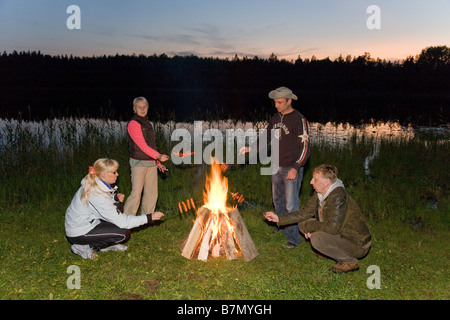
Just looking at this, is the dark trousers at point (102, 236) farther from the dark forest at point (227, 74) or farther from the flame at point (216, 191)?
the dark forest at point (227, 74)

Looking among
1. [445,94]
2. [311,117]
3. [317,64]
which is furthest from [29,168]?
[317,64]

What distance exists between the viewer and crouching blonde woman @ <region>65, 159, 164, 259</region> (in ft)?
16.2

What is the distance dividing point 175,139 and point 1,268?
28.2 ft

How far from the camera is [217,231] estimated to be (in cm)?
550

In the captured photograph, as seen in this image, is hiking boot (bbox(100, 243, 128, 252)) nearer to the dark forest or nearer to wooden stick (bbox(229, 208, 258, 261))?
wooden stick (bbox(229, 208, 258, 261))

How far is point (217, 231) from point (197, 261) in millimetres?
509

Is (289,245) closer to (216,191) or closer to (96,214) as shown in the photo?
(216,191)

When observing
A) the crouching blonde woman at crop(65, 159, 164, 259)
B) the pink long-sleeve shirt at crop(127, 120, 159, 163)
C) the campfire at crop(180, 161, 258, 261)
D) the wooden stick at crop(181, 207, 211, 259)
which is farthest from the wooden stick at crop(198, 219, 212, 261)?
the pink long-sleeve shirt at crop(127, 120, 159, 163)

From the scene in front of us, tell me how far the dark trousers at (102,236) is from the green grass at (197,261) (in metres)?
0.23

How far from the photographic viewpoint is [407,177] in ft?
35.8

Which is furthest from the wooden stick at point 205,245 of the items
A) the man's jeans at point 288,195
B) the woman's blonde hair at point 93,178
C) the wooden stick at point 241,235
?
the woman's blonde hair at point 93,178

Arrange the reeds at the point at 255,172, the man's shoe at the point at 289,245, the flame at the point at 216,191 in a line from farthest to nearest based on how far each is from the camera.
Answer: the reeds at the point at 255,172 < the man's shoe at the point at 289,245 < the flame at the point at 216,191

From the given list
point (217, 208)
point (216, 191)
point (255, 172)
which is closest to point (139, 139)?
point (216, 191)

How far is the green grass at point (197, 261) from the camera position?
14.8ft
